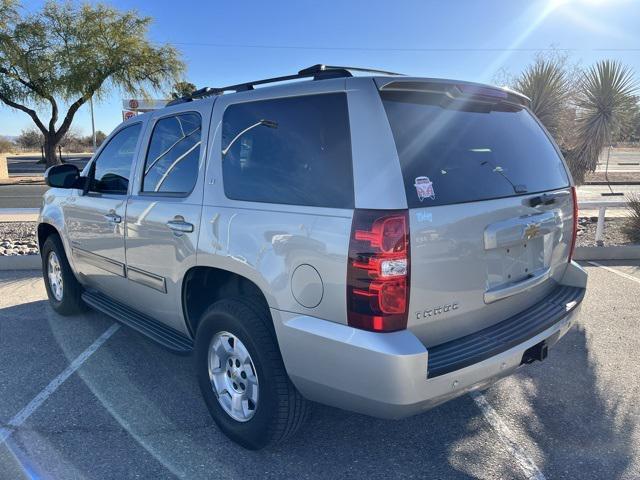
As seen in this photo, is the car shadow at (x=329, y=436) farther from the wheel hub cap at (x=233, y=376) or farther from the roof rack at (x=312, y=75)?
the roof rack at (x=312, y=75)

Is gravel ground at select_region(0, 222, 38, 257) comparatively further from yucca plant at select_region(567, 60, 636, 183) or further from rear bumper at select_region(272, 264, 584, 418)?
yucca plant at select_region(567, 60, 636, 183)

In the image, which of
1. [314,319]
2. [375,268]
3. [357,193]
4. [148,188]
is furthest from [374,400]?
[148,188]

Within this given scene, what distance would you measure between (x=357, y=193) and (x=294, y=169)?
48cm

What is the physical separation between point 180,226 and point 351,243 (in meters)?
1.34

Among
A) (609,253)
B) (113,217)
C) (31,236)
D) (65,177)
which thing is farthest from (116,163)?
(609,253)

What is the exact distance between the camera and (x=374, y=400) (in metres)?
2.30

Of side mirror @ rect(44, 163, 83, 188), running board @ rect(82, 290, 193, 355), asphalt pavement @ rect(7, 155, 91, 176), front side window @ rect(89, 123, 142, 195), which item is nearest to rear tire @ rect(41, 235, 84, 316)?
running board @ rect(82, 290, 193, 355)

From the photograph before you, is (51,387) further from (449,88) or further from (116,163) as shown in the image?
(449,88)

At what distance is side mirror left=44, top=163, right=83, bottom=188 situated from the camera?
14.6 feet

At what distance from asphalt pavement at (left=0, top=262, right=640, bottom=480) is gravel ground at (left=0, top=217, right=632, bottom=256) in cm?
410

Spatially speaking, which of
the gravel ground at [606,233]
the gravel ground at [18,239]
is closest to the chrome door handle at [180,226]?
the gravel ground at [18,239]

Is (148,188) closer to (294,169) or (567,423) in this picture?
(294,169)

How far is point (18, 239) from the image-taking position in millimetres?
8781

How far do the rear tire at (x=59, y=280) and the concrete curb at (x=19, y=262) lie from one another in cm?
200
